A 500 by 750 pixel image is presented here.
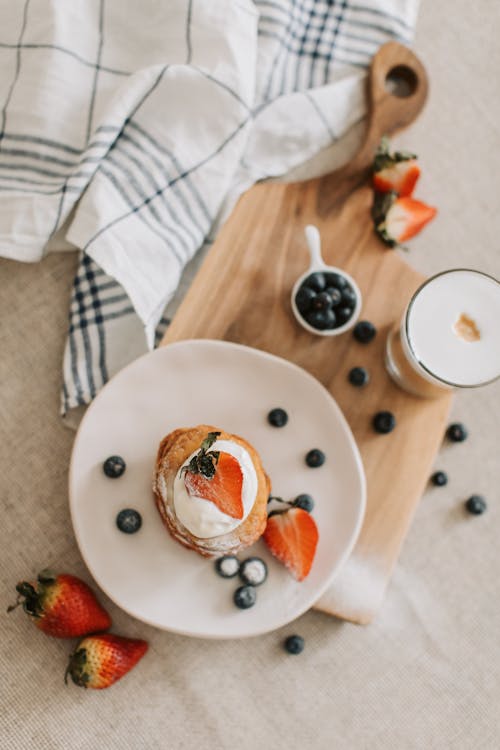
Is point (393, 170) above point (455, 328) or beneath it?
above

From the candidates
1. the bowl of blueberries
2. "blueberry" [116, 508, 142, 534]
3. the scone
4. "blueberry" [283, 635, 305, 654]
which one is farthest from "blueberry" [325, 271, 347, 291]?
"blueberry" [283, 635, 305, 654]

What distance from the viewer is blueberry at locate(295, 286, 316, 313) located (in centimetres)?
136

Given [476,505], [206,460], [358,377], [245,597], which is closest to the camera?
[206,460]

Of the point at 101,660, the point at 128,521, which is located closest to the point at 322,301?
the point at 128,521

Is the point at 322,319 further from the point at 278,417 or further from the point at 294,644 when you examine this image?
the point at 294,644

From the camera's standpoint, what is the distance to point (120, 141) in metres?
1.42

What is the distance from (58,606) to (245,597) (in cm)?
36

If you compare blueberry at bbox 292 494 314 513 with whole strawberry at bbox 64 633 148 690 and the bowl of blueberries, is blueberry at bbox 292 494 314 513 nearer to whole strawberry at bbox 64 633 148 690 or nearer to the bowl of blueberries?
the bowl of blueberries

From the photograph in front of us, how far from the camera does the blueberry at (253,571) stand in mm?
1294

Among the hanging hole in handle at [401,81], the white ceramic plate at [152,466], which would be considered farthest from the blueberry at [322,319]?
the hanging hole in handle at [401,81]

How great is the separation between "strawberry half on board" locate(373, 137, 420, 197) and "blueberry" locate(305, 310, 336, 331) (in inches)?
13.2

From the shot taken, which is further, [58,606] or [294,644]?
[294,644]

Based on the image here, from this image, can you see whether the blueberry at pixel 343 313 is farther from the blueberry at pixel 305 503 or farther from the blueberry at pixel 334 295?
the blueberry at pixel 305 503

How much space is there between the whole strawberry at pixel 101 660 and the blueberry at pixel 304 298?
0.75m
